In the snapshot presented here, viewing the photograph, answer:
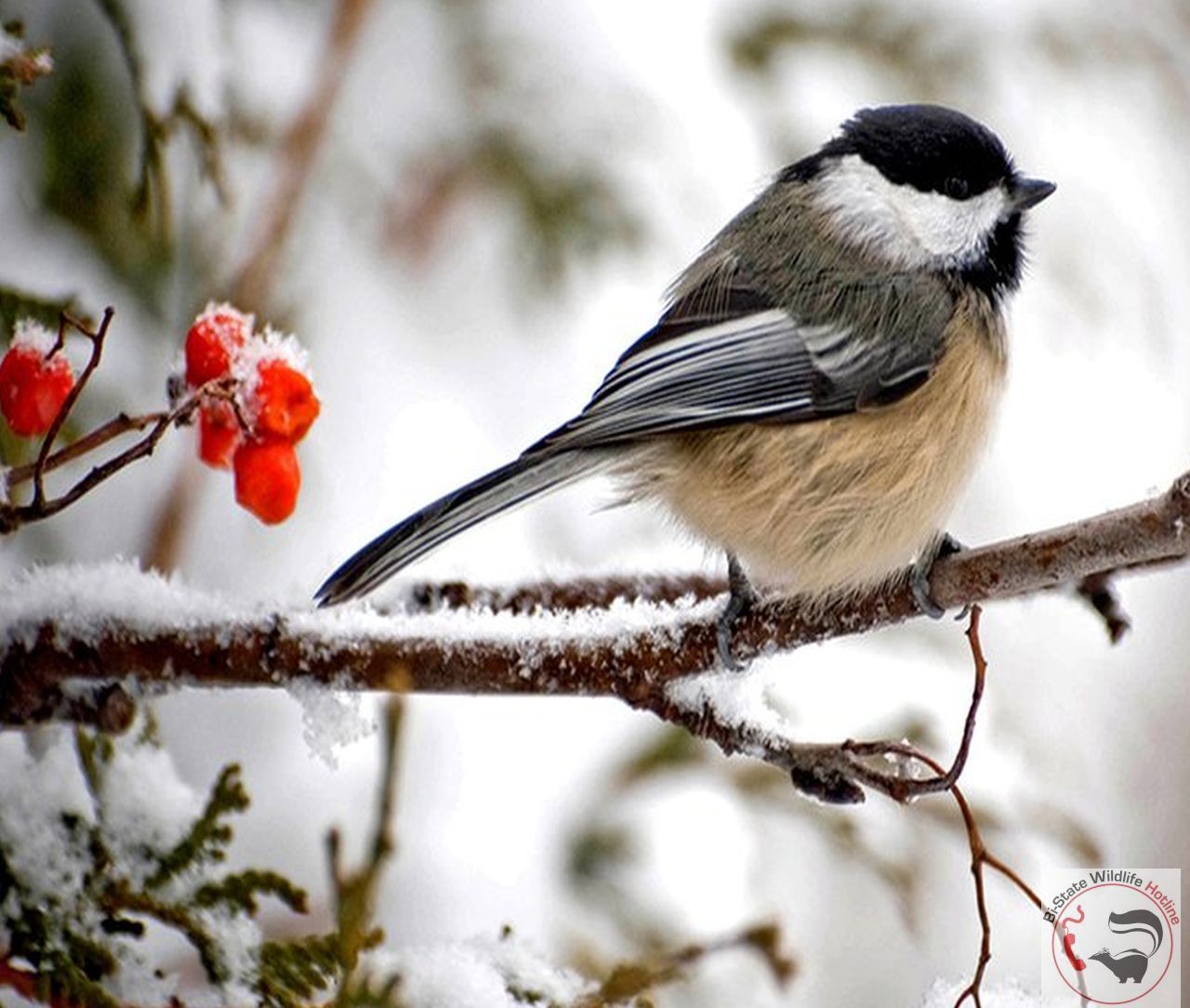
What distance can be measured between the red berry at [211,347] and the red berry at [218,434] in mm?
33

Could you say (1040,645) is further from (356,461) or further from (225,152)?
(225,152)

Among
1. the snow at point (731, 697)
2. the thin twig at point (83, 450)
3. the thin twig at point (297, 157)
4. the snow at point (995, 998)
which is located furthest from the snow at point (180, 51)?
the snow at point (995, 998)

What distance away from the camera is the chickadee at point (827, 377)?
5.63 ft

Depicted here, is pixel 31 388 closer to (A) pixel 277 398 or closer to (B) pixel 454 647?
(A) pixel 277 398

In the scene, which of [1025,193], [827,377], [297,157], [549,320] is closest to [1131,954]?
[827,377]

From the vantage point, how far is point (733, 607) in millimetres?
1512

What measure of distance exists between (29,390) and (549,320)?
1.70 metres

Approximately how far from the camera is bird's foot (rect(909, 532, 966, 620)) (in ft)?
4.58

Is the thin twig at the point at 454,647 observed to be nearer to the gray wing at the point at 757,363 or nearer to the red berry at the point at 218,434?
the red berry at the point at 218,434

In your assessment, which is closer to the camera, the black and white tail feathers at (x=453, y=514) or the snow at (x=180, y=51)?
the black and white tail feathers at (x=453, y=514)

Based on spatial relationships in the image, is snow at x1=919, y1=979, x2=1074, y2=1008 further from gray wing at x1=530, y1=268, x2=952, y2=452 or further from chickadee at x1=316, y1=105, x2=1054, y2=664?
gray wing at x1=530, y1=268, x2=952, y2=452

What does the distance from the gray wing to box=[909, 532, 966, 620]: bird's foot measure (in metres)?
0.21

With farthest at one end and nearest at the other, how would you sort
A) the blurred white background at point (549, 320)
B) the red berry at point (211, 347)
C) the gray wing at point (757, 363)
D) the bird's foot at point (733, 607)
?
the blurred white background at point (549, 320) → the gray wing at point (757, 363) → the bird's foot at point (733, 607) → the red berry at point (211, 347)

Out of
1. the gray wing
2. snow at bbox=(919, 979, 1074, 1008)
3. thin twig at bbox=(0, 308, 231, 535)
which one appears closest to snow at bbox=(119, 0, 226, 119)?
the gray wing
